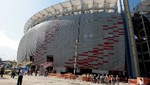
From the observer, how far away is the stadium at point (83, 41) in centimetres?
6256

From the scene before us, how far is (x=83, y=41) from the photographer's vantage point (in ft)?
216

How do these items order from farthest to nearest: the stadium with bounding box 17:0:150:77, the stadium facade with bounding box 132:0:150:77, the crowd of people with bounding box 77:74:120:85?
1. the stadium with bounding box 17:0:150:77
2. the stadium facade with bounding box 132:0:150:77
3. the crowd of people with bounding box 77:74:120:85

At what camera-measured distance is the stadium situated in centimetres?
6256

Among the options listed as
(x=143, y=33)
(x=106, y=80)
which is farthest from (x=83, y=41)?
(x=106, y=80)

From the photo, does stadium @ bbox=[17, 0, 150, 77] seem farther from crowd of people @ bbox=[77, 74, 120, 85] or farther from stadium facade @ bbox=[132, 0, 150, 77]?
crowd of people @ bbox=[77, 74, 120, 85]

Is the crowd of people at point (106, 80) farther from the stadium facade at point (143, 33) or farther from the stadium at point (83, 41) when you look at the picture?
the stadium facade at point (143, 33)

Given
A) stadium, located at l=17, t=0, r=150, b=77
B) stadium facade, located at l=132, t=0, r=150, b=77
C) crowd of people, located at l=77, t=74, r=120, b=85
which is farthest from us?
stadium, located at l=17, t=0, r=150, b=77

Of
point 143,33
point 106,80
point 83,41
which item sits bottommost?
point 106,80

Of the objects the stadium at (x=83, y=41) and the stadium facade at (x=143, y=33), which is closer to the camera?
the stadium facade at (x=143, y=33)

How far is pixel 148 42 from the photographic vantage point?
185 ft

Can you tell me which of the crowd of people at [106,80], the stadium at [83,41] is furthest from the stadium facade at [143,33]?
the crowd of people at [106,80]

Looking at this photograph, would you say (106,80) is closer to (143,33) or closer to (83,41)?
(143,33)

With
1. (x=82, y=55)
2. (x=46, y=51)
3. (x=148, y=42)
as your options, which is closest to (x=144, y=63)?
(x=148, y=42)

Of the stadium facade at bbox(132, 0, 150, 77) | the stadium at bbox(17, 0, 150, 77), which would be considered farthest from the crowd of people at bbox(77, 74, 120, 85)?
the stadium facade at bbox(132, 0, 150, 77)
